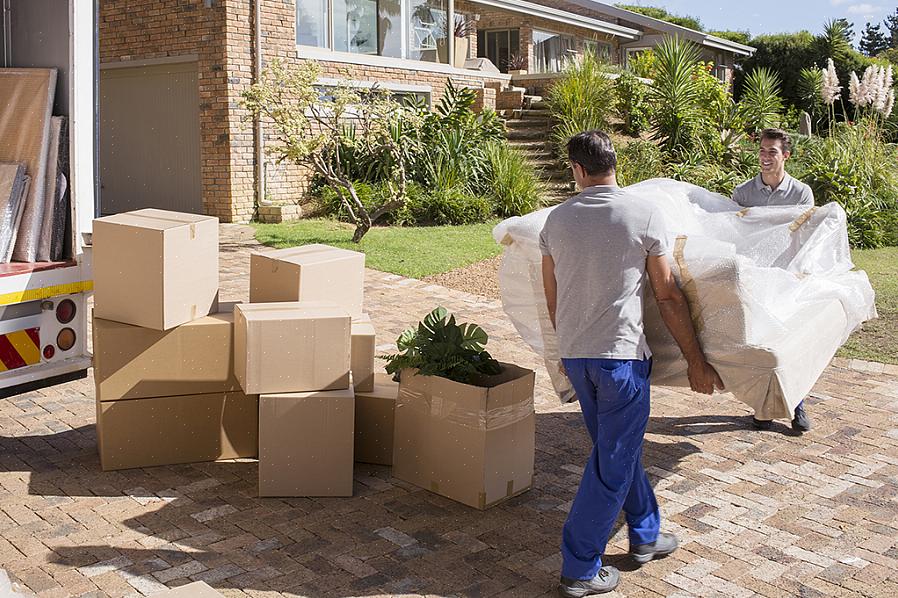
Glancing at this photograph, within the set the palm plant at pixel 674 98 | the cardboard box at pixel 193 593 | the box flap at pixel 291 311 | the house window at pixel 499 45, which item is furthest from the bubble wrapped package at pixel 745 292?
the house window at pixel 499 45

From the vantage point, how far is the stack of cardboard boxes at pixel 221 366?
183 inches

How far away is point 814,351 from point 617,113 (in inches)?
585

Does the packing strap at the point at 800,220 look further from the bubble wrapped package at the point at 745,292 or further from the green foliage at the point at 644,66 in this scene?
the green foliage at the point at 644,66

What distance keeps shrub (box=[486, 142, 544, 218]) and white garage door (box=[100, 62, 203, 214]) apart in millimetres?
4622

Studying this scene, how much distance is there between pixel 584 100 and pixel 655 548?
587 inches

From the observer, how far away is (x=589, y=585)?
3773mm

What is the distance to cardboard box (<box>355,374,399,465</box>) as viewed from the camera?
16.6 ft

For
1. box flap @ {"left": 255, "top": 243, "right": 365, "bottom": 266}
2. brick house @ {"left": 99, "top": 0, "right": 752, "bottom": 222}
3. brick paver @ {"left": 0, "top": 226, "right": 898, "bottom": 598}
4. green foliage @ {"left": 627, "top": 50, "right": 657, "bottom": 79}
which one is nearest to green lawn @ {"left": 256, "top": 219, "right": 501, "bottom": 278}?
brick house @ {"left": 99, "top": 0, "right": 752, "bottom": 222}

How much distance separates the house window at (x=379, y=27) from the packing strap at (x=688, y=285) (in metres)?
12.8

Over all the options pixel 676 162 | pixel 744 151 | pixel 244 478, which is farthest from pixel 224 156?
pixel 244 478

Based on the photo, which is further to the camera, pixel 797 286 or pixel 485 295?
pixel 485 295

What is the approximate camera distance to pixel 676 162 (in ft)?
55.1

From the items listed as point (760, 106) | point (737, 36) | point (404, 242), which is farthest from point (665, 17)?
point (404, 242)

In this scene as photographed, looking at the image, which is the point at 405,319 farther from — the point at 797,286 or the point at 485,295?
the point at 797,286
